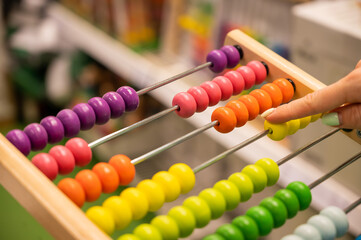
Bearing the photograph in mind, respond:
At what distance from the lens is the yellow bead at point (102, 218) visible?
63 cm

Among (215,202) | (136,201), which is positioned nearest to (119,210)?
(136,201)

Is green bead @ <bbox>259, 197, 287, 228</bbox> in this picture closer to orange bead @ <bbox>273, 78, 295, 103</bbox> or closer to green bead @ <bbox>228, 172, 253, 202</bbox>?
green bead @ <bbox>228, 172, 253, 202</bbox>

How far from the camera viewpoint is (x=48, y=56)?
237 centimetres

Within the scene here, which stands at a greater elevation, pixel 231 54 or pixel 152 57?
pixel 231 54

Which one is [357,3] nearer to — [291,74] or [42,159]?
[291,74]

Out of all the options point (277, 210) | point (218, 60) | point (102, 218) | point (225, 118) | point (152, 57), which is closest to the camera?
point (102, 218)

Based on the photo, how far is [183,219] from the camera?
0.67 meters

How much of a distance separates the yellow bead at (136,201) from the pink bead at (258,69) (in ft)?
1.24

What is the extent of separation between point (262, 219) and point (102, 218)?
0.24 meters

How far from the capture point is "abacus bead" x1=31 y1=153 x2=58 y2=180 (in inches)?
26.6

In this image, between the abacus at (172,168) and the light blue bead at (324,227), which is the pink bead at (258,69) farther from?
the light blue bead at (324,227)

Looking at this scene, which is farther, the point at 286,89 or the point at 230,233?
the point at 286,89

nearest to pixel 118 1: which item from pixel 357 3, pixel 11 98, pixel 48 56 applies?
pixel 48 56

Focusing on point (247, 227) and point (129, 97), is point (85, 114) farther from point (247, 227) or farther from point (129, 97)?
point (247, 227)
